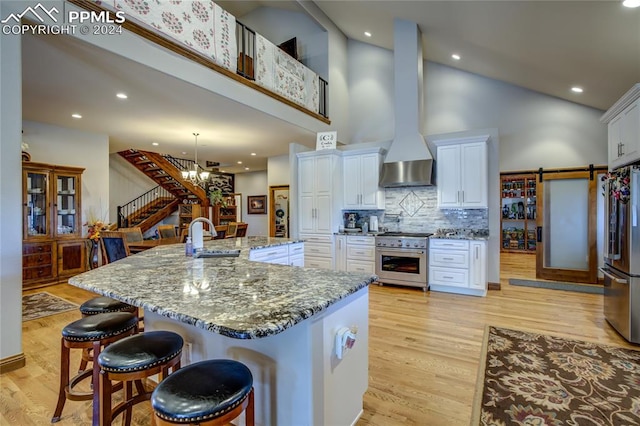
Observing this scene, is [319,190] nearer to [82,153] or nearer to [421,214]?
[421,214]

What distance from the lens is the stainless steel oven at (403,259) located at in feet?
16.4

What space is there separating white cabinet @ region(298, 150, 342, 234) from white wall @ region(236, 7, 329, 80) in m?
2.00

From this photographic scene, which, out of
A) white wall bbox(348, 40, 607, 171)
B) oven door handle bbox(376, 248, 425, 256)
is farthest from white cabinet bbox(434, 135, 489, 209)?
white wall bbox(348, 40, 607, 171)

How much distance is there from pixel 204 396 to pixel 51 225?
6.13 metres

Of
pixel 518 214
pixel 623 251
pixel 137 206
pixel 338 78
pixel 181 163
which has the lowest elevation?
pixel 623 251

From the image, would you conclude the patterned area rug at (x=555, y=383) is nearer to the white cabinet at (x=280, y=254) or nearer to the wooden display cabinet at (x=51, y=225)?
the white cabinet at (x=280, y=254)

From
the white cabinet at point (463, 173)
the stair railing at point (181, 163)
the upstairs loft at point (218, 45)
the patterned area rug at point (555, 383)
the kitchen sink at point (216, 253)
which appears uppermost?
the upstairs loft at point (218, 45)

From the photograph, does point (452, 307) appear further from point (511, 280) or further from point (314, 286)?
point (314, 286)

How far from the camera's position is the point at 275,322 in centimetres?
110

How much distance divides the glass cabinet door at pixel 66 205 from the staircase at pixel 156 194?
367 cm

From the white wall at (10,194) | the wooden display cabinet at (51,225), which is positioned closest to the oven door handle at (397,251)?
the white wall at (10,194)

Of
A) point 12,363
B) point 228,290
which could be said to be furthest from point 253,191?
point 228,290

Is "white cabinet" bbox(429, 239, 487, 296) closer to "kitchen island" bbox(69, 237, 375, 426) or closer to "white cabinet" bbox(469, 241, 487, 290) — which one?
"white cabinet" bbox(469, 241, 487, 290)

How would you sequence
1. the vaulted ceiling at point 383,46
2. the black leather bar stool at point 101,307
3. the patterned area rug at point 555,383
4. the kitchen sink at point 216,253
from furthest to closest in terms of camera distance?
the vaulted ceiling at point 383,46 < the kitchen sink at point 216,253 < the black leather bar stool at point 101,307 < the patterned area rug at point 555,383
